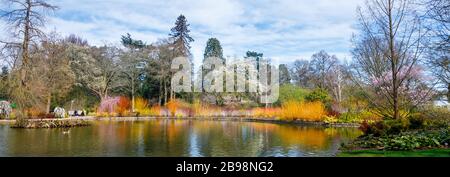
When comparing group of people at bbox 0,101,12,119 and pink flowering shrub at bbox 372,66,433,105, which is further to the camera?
group of people at bbox 0,101,12,119

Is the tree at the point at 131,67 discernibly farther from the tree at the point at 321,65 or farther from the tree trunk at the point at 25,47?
the tree at the point at 321,65

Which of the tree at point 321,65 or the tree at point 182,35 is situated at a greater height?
the tree at point 182,35

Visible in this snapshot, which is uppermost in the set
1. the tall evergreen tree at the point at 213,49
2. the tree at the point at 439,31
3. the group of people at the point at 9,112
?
the tall evergreen tree at the point at 213,49

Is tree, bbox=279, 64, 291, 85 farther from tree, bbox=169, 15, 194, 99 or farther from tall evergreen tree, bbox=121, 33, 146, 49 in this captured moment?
tall evergreen tree, bbox=121, 33, 146, 49

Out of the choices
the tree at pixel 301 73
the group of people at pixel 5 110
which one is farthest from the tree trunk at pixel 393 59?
the tree at pixel 301 73

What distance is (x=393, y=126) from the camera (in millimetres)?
9227

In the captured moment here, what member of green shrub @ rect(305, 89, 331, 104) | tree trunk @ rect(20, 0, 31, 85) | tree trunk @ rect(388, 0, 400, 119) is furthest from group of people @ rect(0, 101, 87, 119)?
tree trunk @ rect(388, 0, 400, 119)

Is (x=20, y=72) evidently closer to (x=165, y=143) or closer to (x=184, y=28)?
(x=165, y=143)
